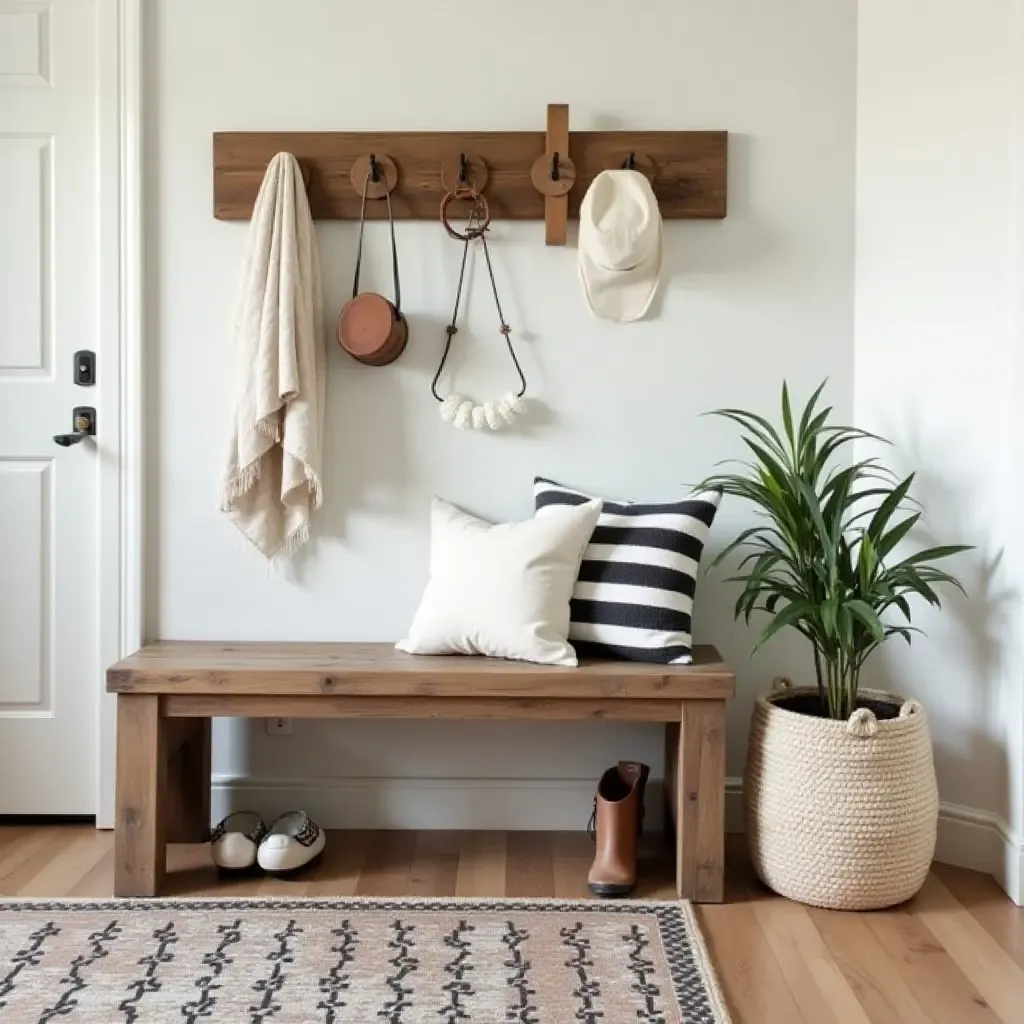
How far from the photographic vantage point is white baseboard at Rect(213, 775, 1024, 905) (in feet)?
8.13

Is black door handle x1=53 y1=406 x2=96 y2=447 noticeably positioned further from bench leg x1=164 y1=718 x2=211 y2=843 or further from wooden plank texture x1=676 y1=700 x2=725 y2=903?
wooden plank texture x1=676 y1=700 x2=725 y2=903

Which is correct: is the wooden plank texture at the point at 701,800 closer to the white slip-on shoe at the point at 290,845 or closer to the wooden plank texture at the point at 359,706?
the wooden plank texture at the point at 359,706

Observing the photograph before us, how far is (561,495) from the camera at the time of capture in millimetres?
2342

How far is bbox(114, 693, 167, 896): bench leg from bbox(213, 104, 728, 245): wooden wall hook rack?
1.18 metres

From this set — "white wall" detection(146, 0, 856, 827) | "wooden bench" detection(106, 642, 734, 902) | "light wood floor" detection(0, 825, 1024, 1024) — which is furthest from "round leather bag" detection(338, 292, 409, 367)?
"light wood floor" detection(0, 825, 1024, 1024)

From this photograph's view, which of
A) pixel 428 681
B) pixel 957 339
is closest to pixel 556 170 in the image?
pixel 957 339

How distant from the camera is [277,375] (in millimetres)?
2293

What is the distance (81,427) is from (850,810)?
1.90 meters

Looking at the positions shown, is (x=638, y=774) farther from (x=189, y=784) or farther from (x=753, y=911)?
(x=189, y=784)

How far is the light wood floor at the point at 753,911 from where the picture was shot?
168 cm

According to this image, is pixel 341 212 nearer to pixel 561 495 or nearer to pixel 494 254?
pixel 494 254

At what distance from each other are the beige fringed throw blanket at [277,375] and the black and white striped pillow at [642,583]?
660mm

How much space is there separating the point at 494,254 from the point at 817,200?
769mm

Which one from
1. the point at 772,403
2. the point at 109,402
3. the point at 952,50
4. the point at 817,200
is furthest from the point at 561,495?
the point at 952,50
